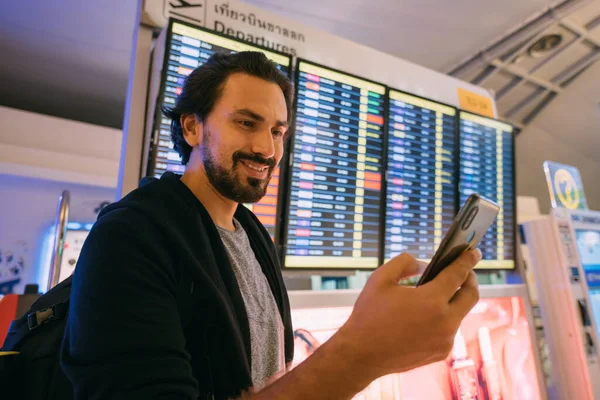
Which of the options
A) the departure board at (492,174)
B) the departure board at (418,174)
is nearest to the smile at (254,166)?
the departure board at (418,174)

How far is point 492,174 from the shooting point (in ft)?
7.60

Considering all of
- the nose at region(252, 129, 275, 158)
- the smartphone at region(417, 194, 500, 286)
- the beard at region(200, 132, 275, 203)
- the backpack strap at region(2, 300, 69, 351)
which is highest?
the nose at region(252, 129, 275, 158)

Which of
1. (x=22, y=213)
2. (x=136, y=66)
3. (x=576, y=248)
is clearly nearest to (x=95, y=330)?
(x=136, y=66)

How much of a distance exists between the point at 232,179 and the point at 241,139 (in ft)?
0.33

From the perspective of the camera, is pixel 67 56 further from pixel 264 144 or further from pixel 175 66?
pixel 264 144

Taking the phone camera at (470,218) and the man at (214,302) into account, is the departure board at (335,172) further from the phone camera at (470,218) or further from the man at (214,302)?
the phone camera at (470,218)

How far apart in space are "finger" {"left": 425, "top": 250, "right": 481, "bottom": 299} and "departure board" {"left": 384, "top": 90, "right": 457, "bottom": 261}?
1.17m

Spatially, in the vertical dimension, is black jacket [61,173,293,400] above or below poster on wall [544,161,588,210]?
below

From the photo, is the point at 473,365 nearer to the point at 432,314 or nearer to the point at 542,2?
the point at 432,314

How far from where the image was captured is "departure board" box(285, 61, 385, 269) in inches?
64.1

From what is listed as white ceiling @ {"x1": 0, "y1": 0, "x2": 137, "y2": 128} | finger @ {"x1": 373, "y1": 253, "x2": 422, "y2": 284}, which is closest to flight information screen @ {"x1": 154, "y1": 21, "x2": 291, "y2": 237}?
finger @ {"x1": 373, "y1": 253, "x2": 422, "y2": 284}

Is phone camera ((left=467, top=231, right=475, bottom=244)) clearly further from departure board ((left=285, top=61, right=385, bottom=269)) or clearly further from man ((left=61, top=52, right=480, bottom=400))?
departure board ((left=285, top=61, right=385, bottom=269))

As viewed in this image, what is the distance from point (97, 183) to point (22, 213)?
0.76m

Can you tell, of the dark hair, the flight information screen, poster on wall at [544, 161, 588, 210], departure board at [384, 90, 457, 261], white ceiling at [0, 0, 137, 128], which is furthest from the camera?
white ceiling at [0, 0, 137, 128]
